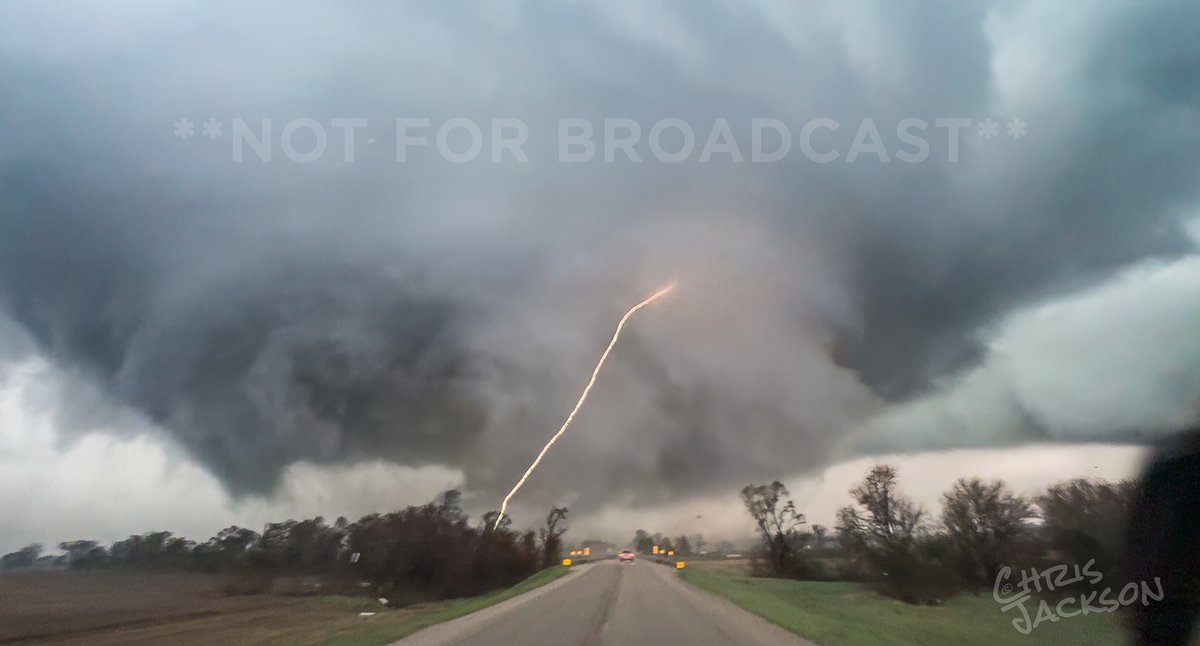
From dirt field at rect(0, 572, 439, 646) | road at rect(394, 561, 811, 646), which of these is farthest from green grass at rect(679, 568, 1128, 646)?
dirt field at rect(0, 572, 439, 646)

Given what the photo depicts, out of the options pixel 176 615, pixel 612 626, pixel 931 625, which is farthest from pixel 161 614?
pixel 931 625

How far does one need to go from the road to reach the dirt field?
5.61 meters

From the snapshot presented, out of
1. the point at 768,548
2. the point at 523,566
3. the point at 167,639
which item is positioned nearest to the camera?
the point at 167,639

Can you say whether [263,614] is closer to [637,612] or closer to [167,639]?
[167,639]

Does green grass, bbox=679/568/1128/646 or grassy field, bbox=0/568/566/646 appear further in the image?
grassy field, bbox=0/568/566/646

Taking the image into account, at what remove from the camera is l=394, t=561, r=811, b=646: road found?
63.4 ft

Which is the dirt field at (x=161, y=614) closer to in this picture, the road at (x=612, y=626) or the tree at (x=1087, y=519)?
the road at (x=612, y=626)

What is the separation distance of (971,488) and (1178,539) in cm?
3178

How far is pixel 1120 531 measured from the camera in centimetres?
1625

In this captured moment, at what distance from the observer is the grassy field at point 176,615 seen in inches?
1110

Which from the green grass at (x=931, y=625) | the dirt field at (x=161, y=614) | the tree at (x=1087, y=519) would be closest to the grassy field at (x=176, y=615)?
the dirt field at (x=161, y=614)

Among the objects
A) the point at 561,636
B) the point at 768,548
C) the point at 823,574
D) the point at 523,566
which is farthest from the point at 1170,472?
the point at 523,566

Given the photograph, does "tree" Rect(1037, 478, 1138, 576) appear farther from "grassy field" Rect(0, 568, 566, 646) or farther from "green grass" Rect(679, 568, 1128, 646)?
"grassy field" Rect(0, 568, 566, 646)

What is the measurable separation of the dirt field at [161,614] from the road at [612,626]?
18.4 feet
